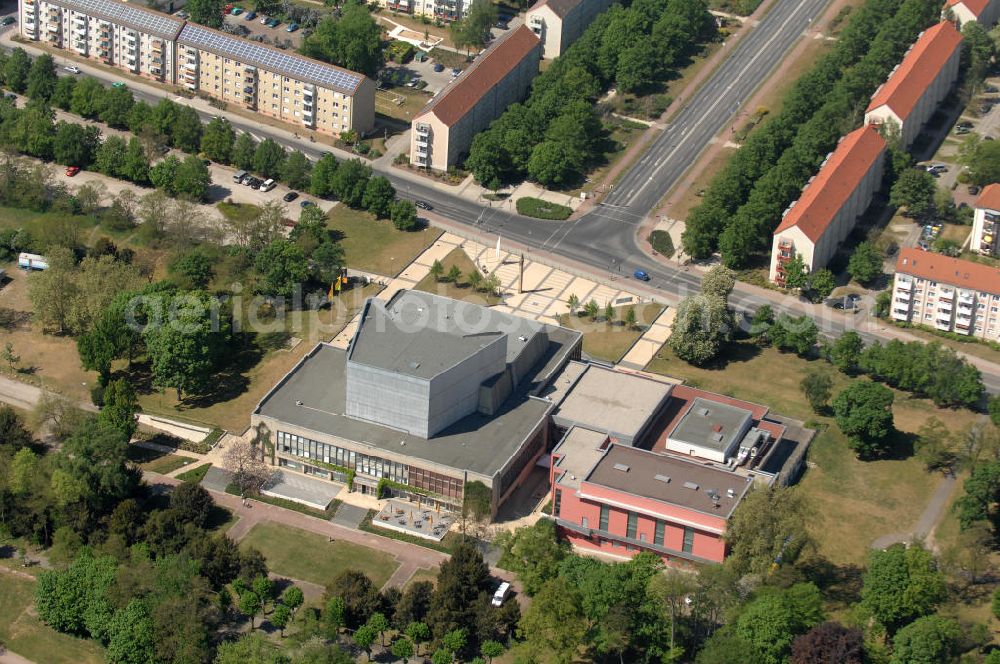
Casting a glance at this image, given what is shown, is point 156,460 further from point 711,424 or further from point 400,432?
point 711,424

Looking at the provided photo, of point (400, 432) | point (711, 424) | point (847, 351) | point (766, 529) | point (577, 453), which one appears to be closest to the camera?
point (766, 529)

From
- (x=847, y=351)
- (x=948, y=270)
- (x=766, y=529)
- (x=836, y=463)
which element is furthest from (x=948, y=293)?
(x=766, y=529)

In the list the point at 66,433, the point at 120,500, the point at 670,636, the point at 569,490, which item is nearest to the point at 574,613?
the point at 670,636

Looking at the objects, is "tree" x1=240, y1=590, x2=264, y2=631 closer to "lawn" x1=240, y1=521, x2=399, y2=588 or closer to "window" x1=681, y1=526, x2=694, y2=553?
"lawn" x1=240, y1=521, x2=399, y2=588

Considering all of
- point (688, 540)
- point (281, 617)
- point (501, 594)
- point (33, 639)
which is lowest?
point (33, 639)

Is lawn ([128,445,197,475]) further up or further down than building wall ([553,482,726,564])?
further down

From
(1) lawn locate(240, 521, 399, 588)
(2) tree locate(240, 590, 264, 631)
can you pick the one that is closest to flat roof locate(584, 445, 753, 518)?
(1) lawn locate(240, 521, 399, 588)

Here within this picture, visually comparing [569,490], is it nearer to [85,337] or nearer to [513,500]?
[513,500]
